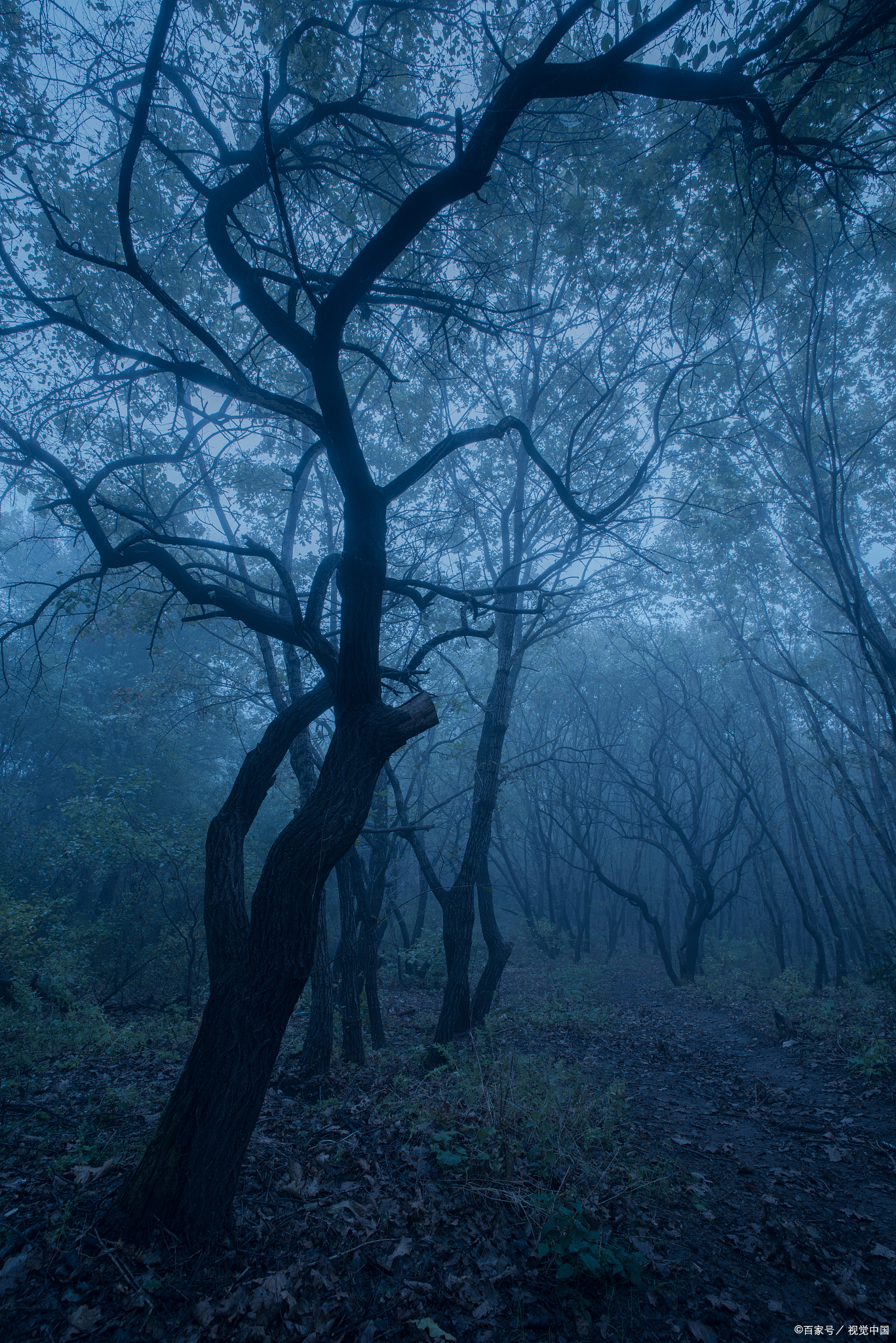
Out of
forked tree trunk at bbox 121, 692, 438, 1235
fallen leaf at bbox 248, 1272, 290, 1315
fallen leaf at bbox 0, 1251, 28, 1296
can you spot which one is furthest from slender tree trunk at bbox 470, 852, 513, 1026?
fallen leaf at bbox 0, 1251, 28, 1296

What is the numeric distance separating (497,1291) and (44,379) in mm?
9285

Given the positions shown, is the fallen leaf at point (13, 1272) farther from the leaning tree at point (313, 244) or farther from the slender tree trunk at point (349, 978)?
the slender tree trunk at point (349, 978)

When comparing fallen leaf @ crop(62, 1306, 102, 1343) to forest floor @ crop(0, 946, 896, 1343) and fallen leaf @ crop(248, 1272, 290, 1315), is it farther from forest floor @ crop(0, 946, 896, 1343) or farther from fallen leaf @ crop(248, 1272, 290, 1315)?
fallen leaf @ crop(248, 1272, 290, 1315)

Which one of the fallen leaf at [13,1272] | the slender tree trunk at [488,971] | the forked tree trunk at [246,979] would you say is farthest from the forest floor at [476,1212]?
the slender tree trunk at [488,971]

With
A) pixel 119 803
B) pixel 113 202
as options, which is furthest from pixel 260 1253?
pixel 119 803

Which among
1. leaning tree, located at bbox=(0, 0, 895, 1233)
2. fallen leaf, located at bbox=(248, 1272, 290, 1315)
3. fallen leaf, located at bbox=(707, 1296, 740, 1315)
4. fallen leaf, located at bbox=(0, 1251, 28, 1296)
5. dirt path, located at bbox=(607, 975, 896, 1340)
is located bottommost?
dirt path, located at bbox=(607, 975, 896, 1340)

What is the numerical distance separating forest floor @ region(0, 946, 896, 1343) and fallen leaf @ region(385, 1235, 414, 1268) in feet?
0.04

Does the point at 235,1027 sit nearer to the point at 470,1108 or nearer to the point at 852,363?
the point at 470,1108

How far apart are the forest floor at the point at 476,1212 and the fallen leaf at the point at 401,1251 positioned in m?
0.01

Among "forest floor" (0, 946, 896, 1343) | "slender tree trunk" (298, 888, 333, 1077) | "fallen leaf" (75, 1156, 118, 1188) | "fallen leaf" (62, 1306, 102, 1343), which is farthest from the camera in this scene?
"slender tree trunk" (298, 888, 333, 1077)

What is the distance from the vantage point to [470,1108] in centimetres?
454

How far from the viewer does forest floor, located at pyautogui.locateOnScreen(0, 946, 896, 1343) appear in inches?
105

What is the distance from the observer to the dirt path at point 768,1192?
293cm

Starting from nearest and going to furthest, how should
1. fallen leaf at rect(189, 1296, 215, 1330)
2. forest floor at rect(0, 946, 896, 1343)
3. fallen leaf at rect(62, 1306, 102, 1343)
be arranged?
fallen leaf at rect(62, 1306, 102, 1343) < fallen leaf at rect(189, 1296, 215, 1330) < forest floor at rect(0, 946, 896, 1343)
